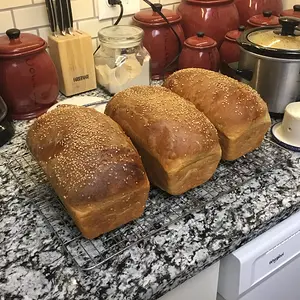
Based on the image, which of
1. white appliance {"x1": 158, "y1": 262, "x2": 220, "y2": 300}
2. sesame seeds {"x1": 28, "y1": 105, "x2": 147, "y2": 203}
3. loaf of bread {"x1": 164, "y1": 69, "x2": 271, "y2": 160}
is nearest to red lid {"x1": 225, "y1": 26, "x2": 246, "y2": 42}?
loaf of bread {"x1": 164, "y1": 69, "x2": 271, "y2": 160}

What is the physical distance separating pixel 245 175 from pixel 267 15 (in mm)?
614

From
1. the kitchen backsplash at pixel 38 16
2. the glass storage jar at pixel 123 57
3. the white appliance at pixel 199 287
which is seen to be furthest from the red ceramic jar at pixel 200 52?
the white appliance at pixel 199 287

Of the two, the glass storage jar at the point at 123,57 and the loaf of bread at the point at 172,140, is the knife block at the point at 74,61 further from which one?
the loaf of bread at the point at 172,140

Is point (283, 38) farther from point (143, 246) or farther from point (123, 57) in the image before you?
point (143, 246)

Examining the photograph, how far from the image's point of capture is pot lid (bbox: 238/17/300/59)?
97cm

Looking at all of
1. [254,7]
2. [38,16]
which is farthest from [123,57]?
[254,7]

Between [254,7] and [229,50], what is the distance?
0.81 feet

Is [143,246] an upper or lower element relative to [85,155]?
lower

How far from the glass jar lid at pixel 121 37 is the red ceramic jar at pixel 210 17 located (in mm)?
213

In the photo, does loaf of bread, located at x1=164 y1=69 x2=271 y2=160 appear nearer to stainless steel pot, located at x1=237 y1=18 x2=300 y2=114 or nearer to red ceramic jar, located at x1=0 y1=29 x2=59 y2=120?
stainless steel pot, located at x1=237 y1=18 x2=300 y2=114

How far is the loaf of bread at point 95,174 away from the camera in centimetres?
68

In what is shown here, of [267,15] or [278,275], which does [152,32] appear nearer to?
[267,15]

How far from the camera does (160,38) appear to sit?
1246 mm

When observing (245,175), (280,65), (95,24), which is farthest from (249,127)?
(95,24)
